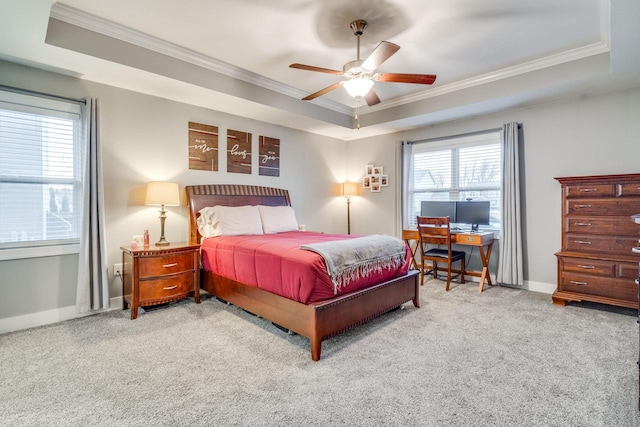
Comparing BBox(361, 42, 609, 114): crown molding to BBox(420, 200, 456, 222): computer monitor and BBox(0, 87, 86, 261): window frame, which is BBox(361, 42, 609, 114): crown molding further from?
BBox(0, 87, 86, 261): window frame

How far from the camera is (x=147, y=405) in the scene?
1771mm

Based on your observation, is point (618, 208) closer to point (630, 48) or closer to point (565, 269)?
point (565, 269)

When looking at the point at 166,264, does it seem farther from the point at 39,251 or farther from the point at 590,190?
the point at 590,190

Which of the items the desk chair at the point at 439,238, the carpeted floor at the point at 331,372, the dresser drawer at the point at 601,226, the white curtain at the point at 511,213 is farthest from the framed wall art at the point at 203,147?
the dresser drawer at the point at 601,226

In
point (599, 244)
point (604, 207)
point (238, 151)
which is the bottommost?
point (599, 244)

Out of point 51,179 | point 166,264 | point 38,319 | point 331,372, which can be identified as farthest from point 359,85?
point 38,319

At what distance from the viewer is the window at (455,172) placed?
14.6 ft

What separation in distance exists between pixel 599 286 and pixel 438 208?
1.99 metres

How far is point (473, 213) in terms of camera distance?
172 inches

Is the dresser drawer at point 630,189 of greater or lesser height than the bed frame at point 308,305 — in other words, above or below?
above

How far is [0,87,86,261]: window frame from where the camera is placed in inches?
111

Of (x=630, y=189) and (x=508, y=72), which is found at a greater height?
(x=508, y=72)

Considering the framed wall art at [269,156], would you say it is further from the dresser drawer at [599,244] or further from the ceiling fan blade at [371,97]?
the dresser drawer at [599,244]

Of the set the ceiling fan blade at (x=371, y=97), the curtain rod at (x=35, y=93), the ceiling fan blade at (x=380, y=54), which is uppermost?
the ceiling fan blade at (x=380, y=54)
